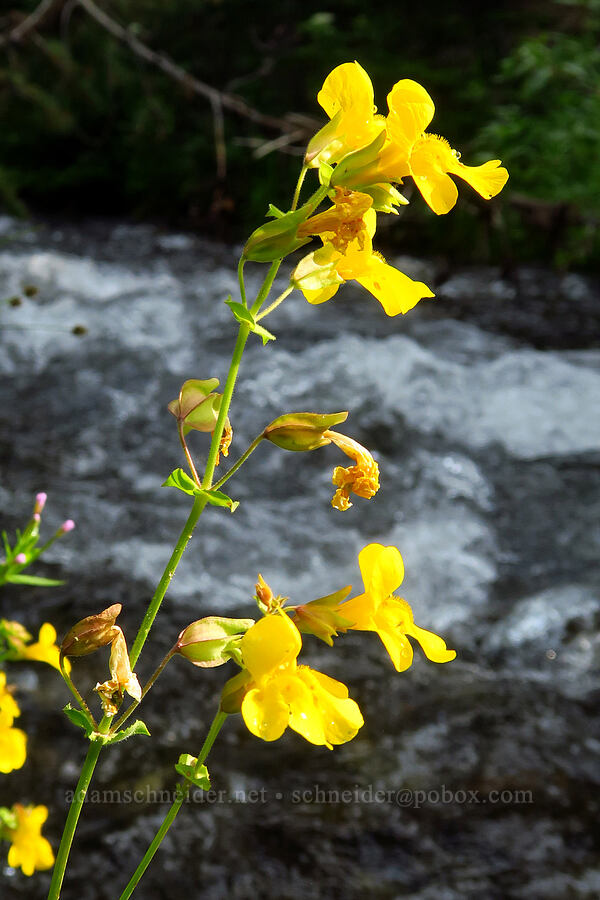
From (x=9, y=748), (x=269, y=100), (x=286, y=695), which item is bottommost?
(x=269, y=100)

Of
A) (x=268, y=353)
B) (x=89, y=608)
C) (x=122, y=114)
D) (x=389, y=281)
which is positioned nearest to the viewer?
(x=389, y=281)

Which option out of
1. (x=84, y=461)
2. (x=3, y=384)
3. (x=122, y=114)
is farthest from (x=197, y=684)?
(x=122, y=114)

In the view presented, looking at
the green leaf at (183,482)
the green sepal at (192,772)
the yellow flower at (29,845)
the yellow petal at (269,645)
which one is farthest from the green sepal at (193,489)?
the yellow flower at (29,845)

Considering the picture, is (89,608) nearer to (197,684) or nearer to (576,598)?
(197,684)

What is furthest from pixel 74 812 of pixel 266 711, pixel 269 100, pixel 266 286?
pixel 269 100

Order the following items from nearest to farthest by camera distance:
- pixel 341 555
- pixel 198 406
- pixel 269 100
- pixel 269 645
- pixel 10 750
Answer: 1. pixel 269 645
2. pixel 198 406
3. pixel 10 750
4. pixel 341 555
5. pixel 269 100

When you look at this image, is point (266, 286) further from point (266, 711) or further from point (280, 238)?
point (266, 711)
